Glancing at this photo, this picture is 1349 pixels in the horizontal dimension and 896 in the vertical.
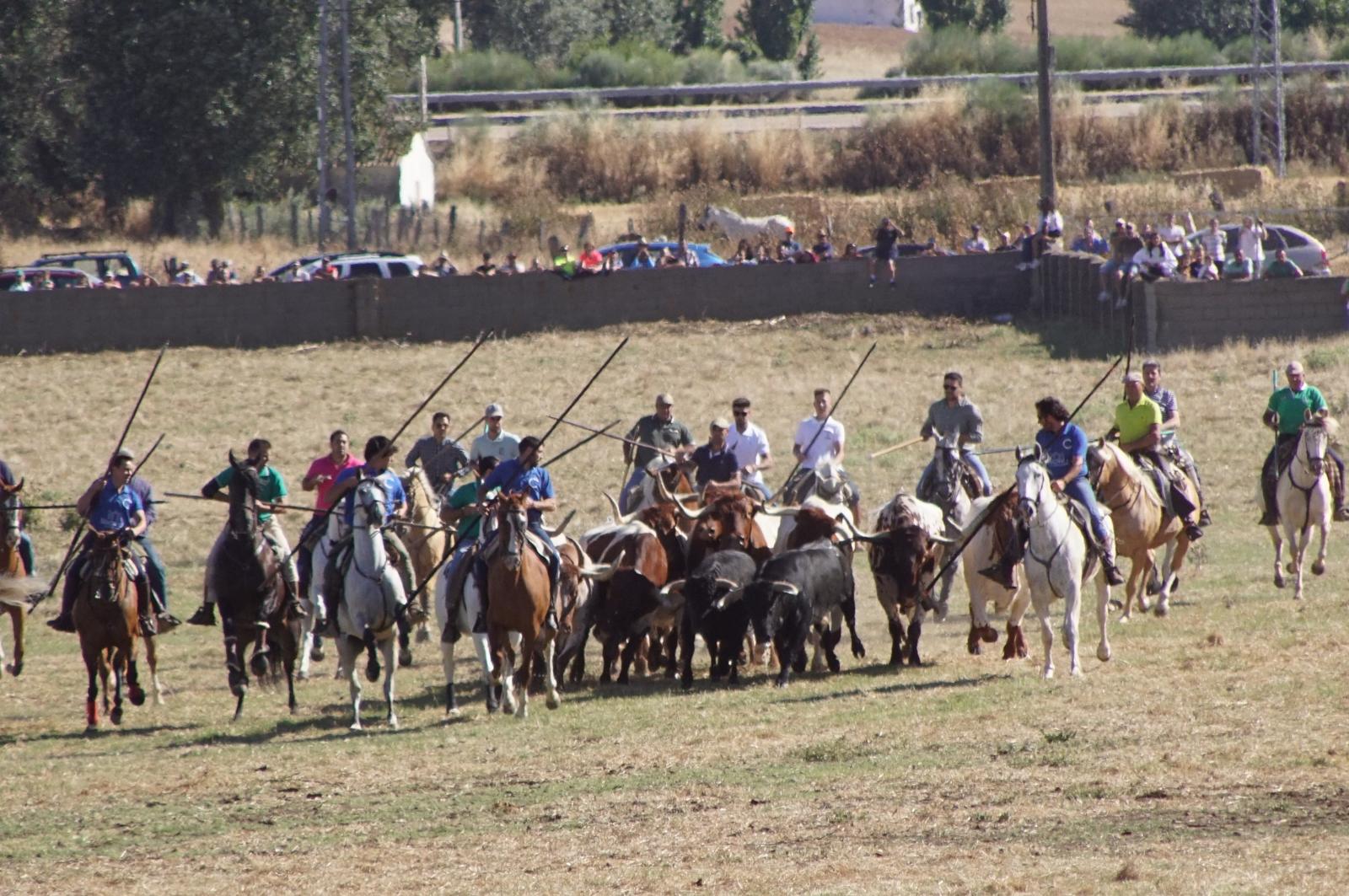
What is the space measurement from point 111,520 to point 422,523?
3.38 m

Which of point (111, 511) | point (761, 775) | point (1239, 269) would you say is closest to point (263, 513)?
point (111, 511)

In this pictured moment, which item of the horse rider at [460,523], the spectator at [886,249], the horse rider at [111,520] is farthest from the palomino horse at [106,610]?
the spectator at [886,249]

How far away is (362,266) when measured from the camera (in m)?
41.4

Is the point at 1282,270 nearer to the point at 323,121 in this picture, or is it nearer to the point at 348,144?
the point at 348,144

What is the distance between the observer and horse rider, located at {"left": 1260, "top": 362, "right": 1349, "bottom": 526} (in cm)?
2067

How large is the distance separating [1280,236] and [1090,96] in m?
27.3

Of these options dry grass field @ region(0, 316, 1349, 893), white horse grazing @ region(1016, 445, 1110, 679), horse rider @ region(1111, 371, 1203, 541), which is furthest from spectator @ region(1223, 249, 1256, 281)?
white horse grazing @ region(1016, 445, 1110, 679)

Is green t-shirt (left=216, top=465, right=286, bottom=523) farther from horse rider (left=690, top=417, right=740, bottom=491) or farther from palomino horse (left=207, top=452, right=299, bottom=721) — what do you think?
horse rider (left=690, top=417, right=740, bottom=491)

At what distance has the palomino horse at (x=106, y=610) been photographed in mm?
16406

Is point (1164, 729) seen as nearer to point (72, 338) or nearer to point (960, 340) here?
point (960, 340)

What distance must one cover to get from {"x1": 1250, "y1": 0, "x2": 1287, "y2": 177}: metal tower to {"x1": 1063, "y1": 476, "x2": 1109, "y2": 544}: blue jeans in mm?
40325

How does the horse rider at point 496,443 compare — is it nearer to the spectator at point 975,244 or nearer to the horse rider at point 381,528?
the horse rider at point 381,528

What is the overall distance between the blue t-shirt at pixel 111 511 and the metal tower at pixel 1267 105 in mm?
43432

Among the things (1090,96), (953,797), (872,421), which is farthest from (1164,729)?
(1090,96)
